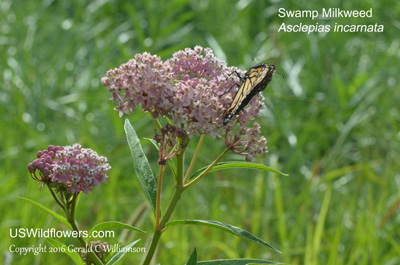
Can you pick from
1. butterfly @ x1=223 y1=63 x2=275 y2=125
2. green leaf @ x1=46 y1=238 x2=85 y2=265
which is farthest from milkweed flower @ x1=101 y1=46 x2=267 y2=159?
green leaf @ x1=46 y1=238 x2=85 y2=265

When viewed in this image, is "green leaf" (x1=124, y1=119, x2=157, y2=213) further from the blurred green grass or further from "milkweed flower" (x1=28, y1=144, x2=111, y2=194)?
the blurred green grass

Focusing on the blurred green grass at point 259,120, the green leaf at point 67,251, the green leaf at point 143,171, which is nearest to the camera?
the green leaf at point 67,251

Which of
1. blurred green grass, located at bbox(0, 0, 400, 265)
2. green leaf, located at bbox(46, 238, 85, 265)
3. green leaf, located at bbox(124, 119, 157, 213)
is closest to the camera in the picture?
green leaf, located at bbox(46, 238, 85, 265)

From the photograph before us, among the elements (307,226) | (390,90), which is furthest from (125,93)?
(390,90)

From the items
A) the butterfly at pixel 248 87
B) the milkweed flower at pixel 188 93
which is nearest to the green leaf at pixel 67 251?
the milkweed flower at pixel 188 93

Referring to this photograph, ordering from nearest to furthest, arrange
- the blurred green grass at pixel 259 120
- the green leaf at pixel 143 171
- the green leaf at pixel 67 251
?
1. the green leaf at pixel 67 251
2. the green leaf at pixel 143 171
3. the blurred green grass at pixel 259 120

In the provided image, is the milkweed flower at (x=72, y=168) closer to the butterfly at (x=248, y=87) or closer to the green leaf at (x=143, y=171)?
the green leaf at (x=143, y=171)

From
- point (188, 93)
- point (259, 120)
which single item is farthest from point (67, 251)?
point (259, 120)
